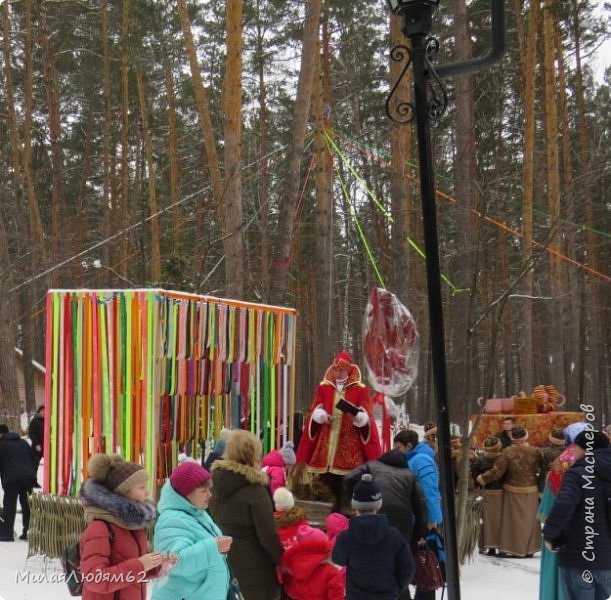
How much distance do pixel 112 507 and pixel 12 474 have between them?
19.7ft

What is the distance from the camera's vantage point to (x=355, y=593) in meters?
4.65

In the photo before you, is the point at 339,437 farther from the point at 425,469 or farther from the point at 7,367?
the point at 7,367

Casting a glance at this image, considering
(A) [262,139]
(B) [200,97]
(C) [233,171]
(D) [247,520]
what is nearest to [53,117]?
(A) [262,139]

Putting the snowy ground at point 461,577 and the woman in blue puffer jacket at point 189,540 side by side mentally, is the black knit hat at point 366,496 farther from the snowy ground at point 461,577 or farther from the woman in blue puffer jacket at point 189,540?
the snowy ground at point 461,577

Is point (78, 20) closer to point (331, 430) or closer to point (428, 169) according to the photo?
point (331, 430)

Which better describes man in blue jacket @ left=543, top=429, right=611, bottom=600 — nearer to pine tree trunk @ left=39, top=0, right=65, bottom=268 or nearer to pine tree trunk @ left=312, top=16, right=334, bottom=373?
pine tree trunk @ left=312, top=16, right=334, bottom=373

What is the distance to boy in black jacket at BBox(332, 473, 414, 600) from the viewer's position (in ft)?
15.1

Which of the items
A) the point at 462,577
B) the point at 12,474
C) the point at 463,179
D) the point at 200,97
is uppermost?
the point at 200,97

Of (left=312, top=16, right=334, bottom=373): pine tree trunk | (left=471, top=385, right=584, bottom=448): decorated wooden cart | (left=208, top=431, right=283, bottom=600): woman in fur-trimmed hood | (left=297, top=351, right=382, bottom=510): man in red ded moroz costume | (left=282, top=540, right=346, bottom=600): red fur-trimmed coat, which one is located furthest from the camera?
(left=312, top=16, right=334, bottom=373): pine tree trunk

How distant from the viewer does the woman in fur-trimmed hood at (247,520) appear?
15.9ft

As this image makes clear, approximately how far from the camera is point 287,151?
51.7 feet

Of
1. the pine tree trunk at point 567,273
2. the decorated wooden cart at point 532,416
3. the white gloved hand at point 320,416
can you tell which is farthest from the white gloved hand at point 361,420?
the pine tree trunk at point 567,273

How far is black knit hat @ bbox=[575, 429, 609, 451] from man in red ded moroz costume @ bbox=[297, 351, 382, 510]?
345 centimetres

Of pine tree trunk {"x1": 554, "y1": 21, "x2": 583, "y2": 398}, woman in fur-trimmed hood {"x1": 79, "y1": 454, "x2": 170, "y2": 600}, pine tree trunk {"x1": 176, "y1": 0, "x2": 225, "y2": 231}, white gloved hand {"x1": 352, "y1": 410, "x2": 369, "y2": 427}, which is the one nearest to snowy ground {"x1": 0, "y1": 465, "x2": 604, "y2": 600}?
white gloved hand {"x1": 352, "y1": 410, "x2": 369, "y2": 427}
